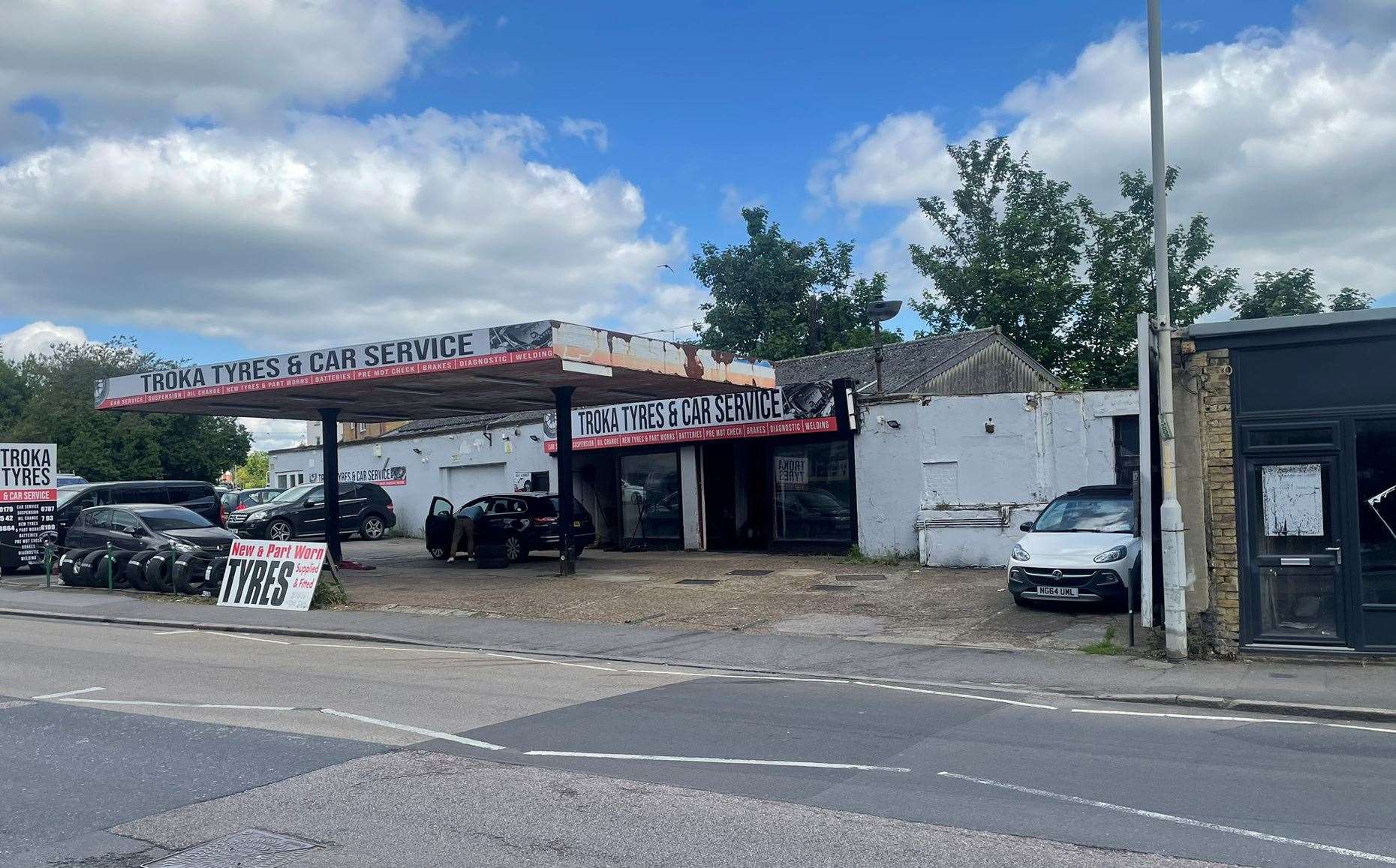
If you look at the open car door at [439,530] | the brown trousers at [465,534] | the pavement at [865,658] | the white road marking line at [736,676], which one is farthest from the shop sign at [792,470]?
the white road marking line at [736,676]

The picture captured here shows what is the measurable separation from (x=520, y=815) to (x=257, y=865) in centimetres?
141

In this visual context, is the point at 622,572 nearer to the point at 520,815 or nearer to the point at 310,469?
the point at 520,815

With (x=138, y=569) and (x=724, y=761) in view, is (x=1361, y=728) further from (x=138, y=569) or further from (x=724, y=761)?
(x=138, y=569)

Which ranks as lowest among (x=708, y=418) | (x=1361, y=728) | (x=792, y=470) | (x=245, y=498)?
(x=1361, y=728)

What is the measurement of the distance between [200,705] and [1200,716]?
863 centimetres

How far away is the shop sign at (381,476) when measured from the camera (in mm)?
36156

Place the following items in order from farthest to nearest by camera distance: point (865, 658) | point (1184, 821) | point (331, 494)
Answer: point (331, 494) < point (865, 658) < point (1184, 821)

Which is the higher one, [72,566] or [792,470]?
[792,470]

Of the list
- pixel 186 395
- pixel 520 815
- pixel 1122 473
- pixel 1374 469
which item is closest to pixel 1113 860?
pixel 520 815

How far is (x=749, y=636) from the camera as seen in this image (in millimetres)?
14172

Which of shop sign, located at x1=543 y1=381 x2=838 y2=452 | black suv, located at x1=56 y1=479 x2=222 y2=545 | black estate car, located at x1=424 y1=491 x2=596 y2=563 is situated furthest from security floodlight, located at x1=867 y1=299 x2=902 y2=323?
black suv, located at x1=56 y1=479 x2=222 y2=545

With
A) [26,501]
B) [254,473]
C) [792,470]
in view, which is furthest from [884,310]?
[254,473]

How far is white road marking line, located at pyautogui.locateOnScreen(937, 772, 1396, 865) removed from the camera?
5605 millimetres

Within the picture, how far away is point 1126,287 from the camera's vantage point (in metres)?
35.4
